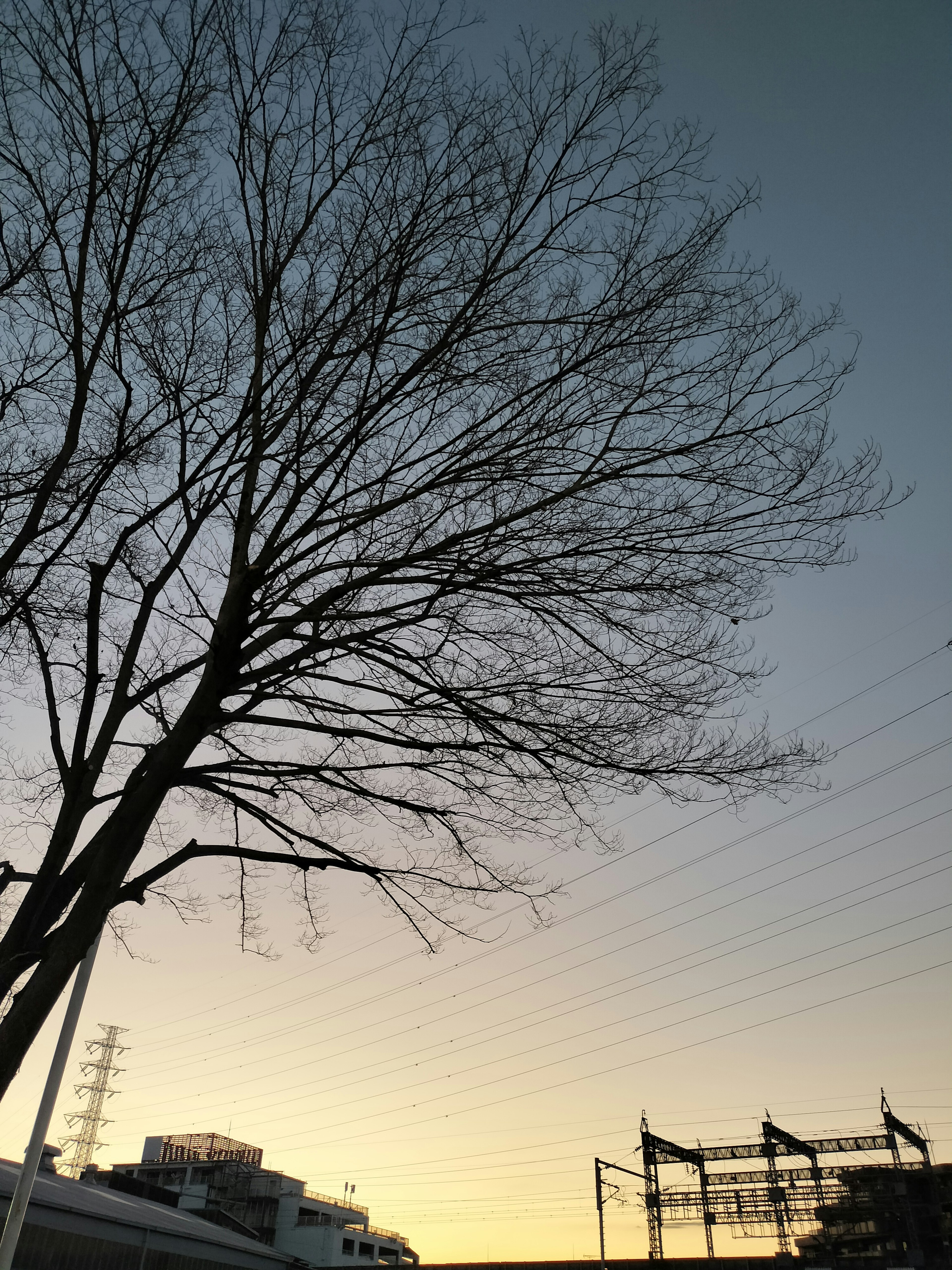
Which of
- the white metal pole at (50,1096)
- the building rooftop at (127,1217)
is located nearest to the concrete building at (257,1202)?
the building rooftop at (127,1217)

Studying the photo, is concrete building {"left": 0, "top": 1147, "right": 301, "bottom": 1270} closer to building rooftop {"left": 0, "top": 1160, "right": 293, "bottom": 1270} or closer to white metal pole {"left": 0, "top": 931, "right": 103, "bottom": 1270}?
building rooftop {"left": 0, "top": 1160, "right": 293, "bottom": 1270}

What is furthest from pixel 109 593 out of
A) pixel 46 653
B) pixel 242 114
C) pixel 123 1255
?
pixel 123 1255

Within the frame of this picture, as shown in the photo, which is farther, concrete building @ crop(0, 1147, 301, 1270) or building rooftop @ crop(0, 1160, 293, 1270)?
building rooftop @ crop(0, 1160, 293, 1270)

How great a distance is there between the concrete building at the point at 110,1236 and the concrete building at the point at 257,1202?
17.3 meters

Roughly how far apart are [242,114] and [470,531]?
2.71 m

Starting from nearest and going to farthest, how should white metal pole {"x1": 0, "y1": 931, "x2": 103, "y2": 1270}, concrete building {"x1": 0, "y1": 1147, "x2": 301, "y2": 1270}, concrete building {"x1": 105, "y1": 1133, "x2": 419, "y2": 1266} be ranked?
white metal pole {"x1": 0, "y1": 931, "x2": 103, "y2": 1270} → concrete building {"x1": 0, "y1": 1147, "x2": 301, "y2": 1270} → concrete building {"x1": 105, "y1": 1133, "x2": 419, "y2": 1266}

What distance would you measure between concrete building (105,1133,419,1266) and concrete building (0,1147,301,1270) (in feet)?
56.9

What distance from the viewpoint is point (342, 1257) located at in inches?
2147

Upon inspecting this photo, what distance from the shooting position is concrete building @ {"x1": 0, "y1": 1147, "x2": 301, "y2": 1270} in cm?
2173

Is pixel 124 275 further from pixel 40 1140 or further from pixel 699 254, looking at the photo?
pixel 40 1140

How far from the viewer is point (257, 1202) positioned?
55094mm

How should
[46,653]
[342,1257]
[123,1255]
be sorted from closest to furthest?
[46,653], [123,1255], [342,1257]

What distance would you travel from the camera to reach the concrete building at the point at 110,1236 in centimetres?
2173

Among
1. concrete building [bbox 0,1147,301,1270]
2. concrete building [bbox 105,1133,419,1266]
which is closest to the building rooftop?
concrete building [bbox 0,1147,301,1270]
